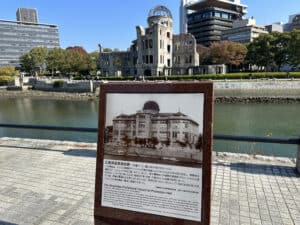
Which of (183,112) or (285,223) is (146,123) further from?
(285,223)

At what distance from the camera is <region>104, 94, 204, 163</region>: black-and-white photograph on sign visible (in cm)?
228

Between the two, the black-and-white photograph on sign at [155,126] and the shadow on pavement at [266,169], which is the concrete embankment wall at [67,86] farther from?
the black-and-white photograph on sign at [155,126]

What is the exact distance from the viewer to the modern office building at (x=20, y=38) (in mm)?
90312

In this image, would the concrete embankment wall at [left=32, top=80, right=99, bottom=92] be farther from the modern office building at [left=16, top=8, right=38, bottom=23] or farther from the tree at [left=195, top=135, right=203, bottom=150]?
the modern office building at [left=16, top=8, right=38, bottom=23]

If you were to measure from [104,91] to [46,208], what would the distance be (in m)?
2.25

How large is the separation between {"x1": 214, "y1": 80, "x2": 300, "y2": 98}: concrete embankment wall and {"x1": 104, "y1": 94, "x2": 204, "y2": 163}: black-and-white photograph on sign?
32.7m

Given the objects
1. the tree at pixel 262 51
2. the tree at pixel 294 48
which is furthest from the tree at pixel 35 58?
the tree at pixel 294 48

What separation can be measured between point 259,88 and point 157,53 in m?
25.0

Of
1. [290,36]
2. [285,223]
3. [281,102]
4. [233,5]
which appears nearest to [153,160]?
[285,223]

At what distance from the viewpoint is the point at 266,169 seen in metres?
4.76

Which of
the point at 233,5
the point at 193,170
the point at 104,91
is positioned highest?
the point at 233,5

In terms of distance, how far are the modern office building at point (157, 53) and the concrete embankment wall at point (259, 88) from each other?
17.1 metres

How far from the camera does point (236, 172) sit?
15.2 feet

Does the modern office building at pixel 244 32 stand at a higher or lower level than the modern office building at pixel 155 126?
higher
